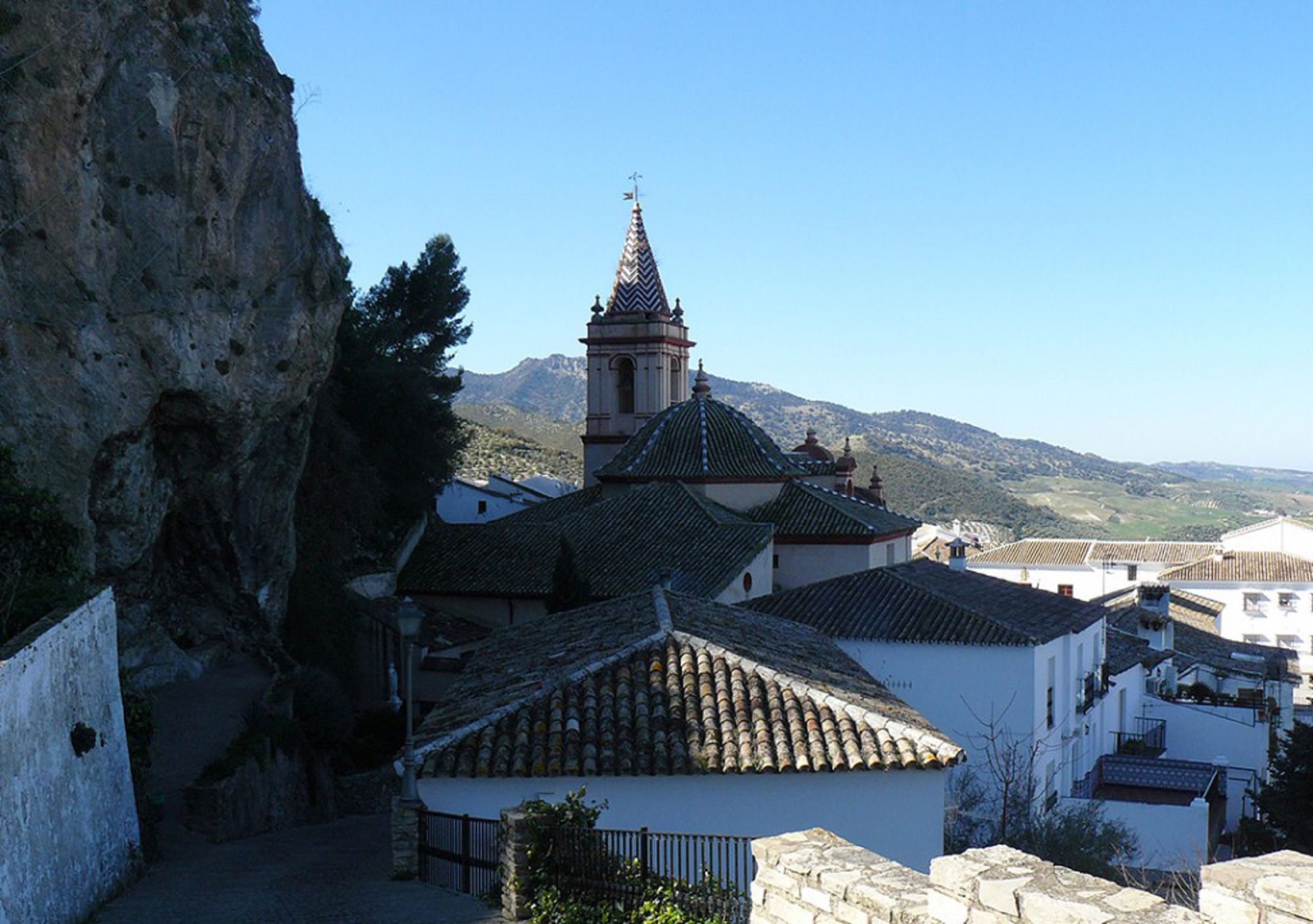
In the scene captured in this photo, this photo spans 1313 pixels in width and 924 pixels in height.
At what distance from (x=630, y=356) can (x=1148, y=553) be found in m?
40.7

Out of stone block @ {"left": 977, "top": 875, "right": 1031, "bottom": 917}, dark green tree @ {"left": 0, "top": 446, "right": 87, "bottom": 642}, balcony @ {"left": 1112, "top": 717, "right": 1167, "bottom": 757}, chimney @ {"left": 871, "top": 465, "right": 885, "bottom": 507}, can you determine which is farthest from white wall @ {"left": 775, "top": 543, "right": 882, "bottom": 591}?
stone block @ {"left": 977, "top": 875, "right": 1031, "bottom": 917}

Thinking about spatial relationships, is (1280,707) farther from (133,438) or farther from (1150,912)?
(1150,912)

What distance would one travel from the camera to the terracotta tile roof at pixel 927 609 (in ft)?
70.1

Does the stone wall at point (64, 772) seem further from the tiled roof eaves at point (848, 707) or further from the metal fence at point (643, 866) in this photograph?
the tiled roof eaves at point (848, 707)

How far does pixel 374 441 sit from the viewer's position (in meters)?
31.2

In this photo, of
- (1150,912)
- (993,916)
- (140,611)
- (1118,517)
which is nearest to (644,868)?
(993,916)

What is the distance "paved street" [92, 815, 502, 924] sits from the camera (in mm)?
10477

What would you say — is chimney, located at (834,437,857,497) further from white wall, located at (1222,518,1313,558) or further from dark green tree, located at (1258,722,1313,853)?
white wall, located at (1222,518,1313,558)

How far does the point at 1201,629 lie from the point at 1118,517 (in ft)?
370

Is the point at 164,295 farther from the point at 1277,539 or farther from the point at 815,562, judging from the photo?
the point at 1277,539

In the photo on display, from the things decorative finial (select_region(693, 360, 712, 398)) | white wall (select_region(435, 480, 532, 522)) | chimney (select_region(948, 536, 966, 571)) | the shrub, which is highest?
decorative finial (select_region(693, 360, 712, 398))

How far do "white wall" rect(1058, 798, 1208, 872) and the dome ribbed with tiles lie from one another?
12700 millimetres

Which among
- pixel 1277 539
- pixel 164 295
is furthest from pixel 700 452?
pixel 1277 539

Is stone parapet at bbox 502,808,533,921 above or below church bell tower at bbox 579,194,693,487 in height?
below
